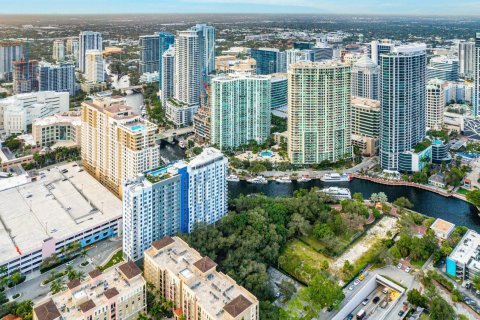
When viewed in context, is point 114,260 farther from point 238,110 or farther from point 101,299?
point 238,110

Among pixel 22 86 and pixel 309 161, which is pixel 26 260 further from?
pixel 22 86

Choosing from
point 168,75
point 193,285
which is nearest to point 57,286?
point 193,285

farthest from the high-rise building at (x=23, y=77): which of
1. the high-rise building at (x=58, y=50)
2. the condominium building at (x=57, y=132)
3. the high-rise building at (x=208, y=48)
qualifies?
the high-rise building at (x=208, y=48)

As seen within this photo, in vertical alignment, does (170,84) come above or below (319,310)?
above

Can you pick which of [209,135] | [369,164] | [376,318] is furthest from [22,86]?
[376,318]

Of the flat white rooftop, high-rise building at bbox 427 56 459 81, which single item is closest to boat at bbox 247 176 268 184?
the flat white rooftop

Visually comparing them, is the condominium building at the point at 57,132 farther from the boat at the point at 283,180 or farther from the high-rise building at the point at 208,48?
the high-rise building at the point at 208,48
